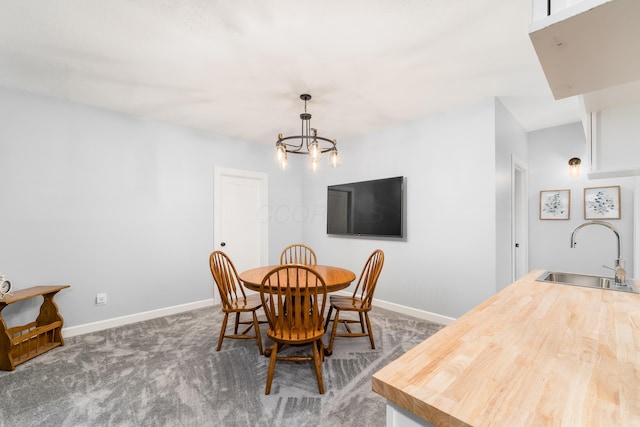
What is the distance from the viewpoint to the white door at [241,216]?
13.7 ft

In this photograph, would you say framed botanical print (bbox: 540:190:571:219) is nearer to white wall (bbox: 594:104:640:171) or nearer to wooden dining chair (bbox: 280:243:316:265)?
white wall (bbox: 594:104:640:171)

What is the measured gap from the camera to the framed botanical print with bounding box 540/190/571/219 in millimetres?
3682

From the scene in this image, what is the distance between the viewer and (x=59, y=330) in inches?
108

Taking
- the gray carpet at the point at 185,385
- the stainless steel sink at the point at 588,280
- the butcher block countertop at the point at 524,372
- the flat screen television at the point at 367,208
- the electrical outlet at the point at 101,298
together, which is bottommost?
the gray carpet at the point at 185,385

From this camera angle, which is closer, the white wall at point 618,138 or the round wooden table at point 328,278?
the white wall at point 618,138

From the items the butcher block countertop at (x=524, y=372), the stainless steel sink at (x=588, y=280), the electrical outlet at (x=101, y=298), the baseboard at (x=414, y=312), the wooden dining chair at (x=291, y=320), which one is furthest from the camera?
the baseboard at (x=414, y=312)

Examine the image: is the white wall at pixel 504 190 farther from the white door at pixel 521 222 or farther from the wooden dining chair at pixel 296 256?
the wooden dining chair at pixel 296 256

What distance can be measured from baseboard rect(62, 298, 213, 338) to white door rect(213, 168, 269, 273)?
80cm

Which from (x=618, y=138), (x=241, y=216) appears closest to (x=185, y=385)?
(x=241, y=216)

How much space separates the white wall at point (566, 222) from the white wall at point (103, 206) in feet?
14.3

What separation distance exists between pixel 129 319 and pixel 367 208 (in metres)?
3.27

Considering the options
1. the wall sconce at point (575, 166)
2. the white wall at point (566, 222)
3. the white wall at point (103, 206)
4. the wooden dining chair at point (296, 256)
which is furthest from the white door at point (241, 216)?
the wall sconce at point (575, 166)

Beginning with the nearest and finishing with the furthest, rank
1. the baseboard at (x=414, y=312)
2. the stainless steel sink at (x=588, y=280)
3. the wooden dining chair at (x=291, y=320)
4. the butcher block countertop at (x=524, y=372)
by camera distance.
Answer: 1. the butcher block countertop at (x=524, y=372)
2. the stainless steel sink at (x=588, y=280)
3. the wooden dining chair at (x=291, y=320)
4. the baseboard at (x=414, y=312)

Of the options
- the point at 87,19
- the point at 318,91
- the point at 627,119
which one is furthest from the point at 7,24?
the point at 627,119
